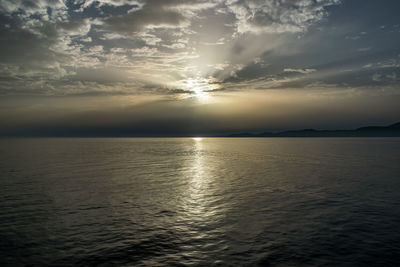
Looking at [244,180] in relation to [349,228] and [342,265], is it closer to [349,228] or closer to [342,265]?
[349,228]

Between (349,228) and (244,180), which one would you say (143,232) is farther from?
(244,180)

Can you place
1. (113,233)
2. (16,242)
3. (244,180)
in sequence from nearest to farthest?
1. (16,242)
2. (113,233)
3. (244,180)

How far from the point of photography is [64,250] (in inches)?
541

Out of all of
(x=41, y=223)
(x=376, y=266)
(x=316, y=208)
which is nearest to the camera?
(x=376, y=266)

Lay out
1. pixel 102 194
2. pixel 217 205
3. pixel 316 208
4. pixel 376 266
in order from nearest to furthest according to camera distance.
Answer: pixel 376 266, pixel 316 208, pixel 217 205, pixel 102 194

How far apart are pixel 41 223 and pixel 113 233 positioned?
6287mm

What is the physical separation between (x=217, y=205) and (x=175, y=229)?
281 inches

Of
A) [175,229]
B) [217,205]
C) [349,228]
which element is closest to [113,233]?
[175,229]

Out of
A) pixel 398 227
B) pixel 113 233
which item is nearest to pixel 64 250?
pixel 113 233

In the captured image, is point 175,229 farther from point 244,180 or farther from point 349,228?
point 244,180

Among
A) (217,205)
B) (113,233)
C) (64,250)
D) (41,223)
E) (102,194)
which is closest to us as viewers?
(64,250)

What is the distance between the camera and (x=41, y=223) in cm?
1800

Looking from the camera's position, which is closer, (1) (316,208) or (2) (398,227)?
(2) (398,227)

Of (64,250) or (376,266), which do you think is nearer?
(376,266)
